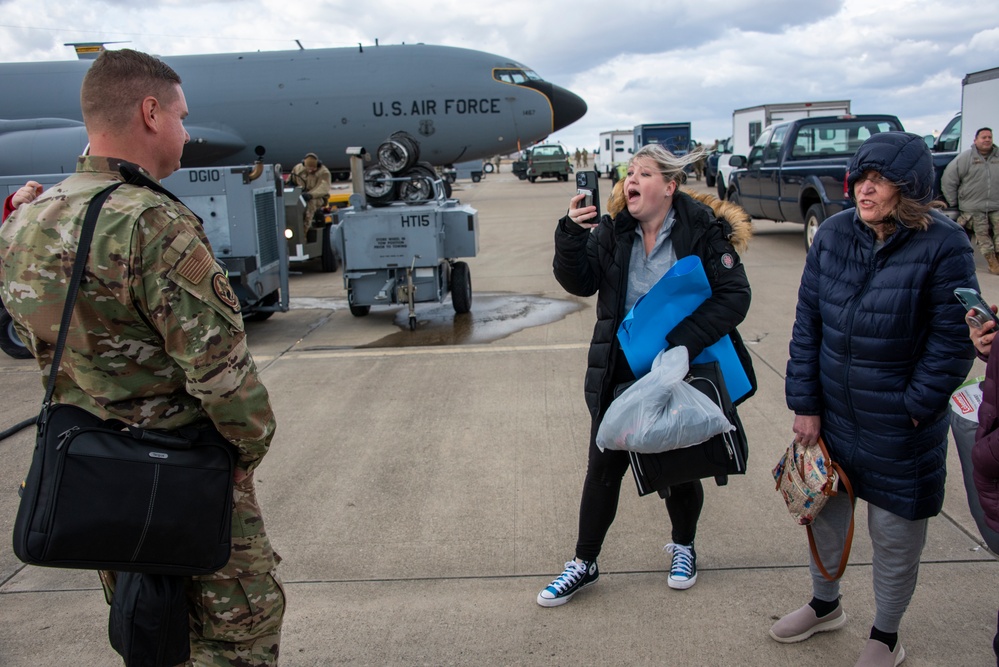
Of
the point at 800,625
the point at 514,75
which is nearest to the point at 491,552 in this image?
the point at 800,625

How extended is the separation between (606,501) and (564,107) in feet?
53.4

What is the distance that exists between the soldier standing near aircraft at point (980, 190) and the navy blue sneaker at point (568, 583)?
8.24m

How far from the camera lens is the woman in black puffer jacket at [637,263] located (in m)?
2.95

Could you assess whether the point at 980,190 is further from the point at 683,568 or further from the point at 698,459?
the point at 698,459

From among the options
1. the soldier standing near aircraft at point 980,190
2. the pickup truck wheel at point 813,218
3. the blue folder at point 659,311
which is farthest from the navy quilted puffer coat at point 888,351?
the pickup truck wheel at point 813,218

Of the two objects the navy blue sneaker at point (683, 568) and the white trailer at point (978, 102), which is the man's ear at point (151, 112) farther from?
the white trailer at point (978, 102)

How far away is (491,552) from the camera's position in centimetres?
367

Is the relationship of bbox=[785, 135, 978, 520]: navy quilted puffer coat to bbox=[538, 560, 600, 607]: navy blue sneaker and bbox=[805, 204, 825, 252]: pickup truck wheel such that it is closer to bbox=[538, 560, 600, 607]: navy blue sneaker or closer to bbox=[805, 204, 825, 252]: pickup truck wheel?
bbox=[538, 560, 600, 607]: navy blue sneaker

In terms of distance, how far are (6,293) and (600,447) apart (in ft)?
6.19

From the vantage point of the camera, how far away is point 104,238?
1.84 meters

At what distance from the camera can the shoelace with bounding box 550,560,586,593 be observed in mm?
3203

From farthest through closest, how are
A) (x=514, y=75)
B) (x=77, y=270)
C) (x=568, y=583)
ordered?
(x=514, y=75), (x=568, y=583), (x=77, y=270)

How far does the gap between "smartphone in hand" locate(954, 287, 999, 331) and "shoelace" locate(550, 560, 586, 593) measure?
5.54 ft

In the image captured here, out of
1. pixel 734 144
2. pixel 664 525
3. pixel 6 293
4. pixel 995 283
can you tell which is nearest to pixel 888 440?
pixel 664 525
